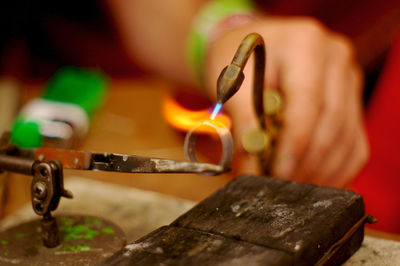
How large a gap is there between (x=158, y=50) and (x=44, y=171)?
121 cm

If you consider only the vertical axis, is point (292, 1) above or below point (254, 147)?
above

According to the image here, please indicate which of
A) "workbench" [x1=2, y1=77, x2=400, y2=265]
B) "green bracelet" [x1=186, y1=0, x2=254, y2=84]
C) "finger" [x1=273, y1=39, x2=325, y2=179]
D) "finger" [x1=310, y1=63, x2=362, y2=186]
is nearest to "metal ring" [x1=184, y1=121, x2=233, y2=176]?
"workbench" [x1=2, y1=77, x2=400, y2=265]

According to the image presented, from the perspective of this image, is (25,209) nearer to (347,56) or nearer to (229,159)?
(229,159)

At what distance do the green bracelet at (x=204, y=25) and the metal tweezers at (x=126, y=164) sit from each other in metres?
0.79

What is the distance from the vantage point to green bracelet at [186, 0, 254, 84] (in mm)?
1443

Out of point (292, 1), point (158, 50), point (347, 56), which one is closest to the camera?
point (347, 56)

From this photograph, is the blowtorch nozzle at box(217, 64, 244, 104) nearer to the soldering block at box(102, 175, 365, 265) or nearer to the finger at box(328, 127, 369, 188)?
the soldering block at box(102, 175, 365, 265)

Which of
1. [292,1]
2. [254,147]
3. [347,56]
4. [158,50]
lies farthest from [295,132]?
[292,1]

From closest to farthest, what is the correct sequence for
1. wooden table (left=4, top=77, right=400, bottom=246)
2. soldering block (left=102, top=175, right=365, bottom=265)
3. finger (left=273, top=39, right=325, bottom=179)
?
soldering block (left=102, top=175, right=365, bottom=265) → finger (left=273, top=39, right=325, bottom=179) → wooden table (left=4, top=77, right=400, bottom=246)

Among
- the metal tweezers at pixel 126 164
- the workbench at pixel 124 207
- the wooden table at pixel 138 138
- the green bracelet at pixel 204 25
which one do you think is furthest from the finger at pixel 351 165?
the wooden table at pixel 138 138

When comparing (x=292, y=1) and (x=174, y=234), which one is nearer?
(x=174, y=234)

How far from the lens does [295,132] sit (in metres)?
1.05

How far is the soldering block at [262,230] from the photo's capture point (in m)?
0.59

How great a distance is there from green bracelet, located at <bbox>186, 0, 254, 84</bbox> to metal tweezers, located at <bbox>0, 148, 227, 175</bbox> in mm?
794
